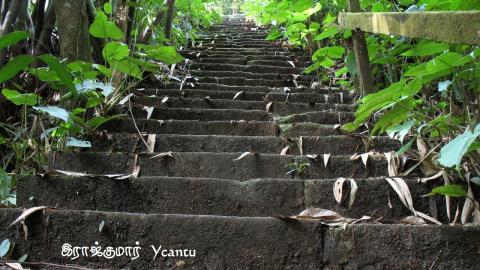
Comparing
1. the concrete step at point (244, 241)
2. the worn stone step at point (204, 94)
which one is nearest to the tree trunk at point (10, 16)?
the concrete step at point (244, 241)

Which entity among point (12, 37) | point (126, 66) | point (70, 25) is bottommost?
point (126, 66)

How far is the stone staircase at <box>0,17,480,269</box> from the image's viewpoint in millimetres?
1421

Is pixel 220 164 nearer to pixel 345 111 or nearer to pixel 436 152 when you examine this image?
pixel 436 152

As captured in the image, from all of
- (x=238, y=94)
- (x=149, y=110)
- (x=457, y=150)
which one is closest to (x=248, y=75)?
(x=238, y=94)

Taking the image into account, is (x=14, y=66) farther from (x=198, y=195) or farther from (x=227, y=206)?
(x=227, y=206)

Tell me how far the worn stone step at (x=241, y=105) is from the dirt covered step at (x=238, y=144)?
0.82m

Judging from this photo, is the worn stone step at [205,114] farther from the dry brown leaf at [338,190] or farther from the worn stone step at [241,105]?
the dry brown leaf at [338,190]

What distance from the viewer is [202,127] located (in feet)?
9.61

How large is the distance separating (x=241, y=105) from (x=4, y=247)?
231cm

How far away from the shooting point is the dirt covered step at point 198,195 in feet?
5.96

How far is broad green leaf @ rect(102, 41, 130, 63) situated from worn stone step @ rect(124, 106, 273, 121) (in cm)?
60

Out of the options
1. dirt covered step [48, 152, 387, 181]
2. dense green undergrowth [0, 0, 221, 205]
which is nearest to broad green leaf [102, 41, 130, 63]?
dense green undergrowth [0, 0, 221, 205]

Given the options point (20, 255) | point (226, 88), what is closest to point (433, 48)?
point (20, 255)

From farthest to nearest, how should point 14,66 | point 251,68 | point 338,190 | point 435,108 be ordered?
point 251,68
point 435,108
point 338,190
point 14,66
